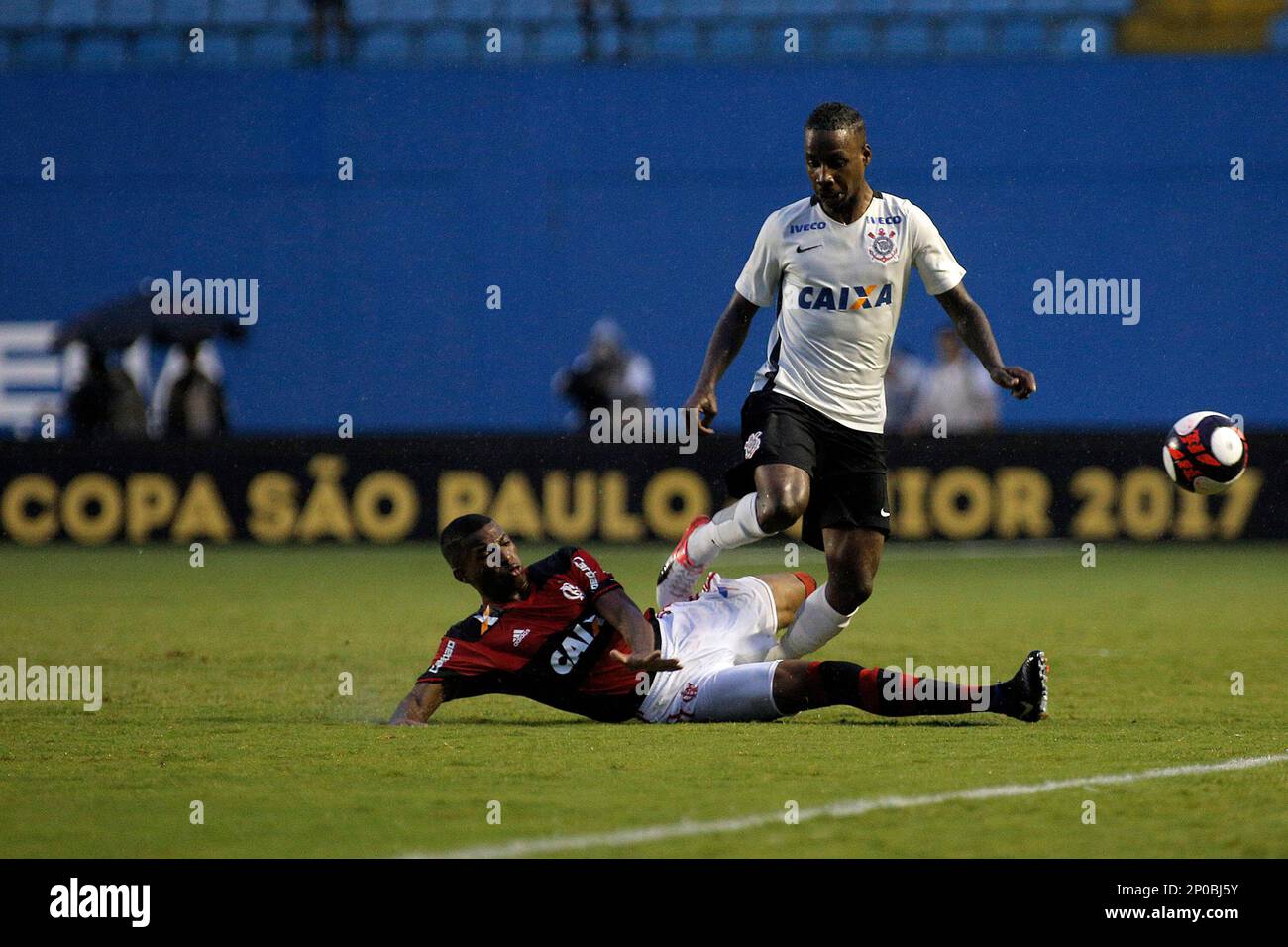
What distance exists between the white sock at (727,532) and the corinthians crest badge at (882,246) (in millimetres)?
1146

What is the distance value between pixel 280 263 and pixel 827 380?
16.3 m

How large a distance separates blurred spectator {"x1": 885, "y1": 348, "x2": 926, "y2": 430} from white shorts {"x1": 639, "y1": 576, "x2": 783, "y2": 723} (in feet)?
40.2

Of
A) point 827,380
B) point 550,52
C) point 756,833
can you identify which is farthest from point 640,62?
point 756,833

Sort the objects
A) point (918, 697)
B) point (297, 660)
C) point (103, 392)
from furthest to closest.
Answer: point (103, 392)
point (297, 660)
point (918, 697)

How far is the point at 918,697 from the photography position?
766 cm

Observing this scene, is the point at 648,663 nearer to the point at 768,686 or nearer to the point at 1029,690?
the point at 768,686

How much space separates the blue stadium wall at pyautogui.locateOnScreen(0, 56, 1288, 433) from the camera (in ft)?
72.9

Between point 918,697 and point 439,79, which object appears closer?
point 918,697

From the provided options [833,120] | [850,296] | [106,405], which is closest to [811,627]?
[850,296]

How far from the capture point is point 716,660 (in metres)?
7.93

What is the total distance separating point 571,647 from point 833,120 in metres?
2.41
